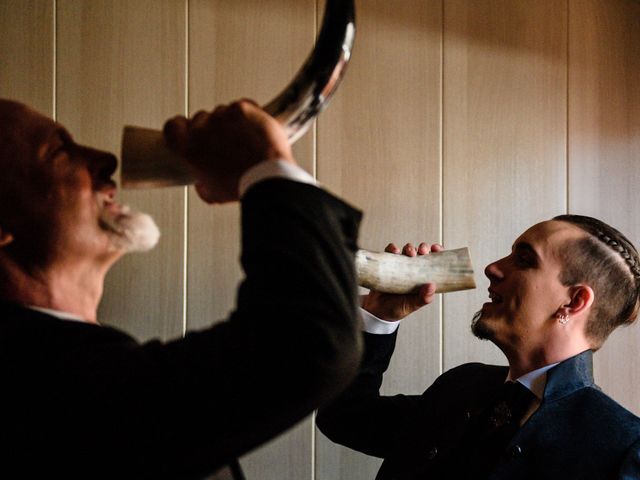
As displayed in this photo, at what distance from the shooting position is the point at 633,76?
2.38 metres

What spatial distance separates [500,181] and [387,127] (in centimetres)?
41

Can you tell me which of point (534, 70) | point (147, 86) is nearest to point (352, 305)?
point (147, 86)

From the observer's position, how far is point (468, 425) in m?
1.55

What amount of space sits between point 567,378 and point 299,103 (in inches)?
39.4

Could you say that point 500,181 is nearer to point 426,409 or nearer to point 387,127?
point 387,127

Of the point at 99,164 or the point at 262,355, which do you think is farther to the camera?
the point at 99,164

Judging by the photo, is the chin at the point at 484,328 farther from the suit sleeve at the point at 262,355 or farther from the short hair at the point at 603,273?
the suit sleeve at the point at 262,355

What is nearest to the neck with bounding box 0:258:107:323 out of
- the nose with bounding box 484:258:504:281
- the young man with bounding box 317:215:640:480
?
the young man with bounding box 317:215:640:480

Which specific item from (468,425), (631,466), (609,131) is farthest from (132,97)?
(609,131)

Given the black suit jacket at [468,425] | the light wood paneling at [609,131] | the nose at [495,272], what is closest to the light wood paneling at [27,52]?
the black suit jacket at [468,425]

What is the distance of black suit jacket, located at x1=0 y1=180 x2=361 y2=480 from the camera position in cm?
60

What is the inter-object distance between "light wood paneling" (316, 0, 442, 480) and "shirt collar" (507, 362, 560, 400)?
52 centimetres

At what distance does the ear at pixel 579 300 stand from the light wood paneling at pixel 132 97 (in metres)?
0.92

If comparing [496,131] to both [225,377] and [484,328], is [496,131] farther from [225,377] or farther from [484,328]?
[225,377]
